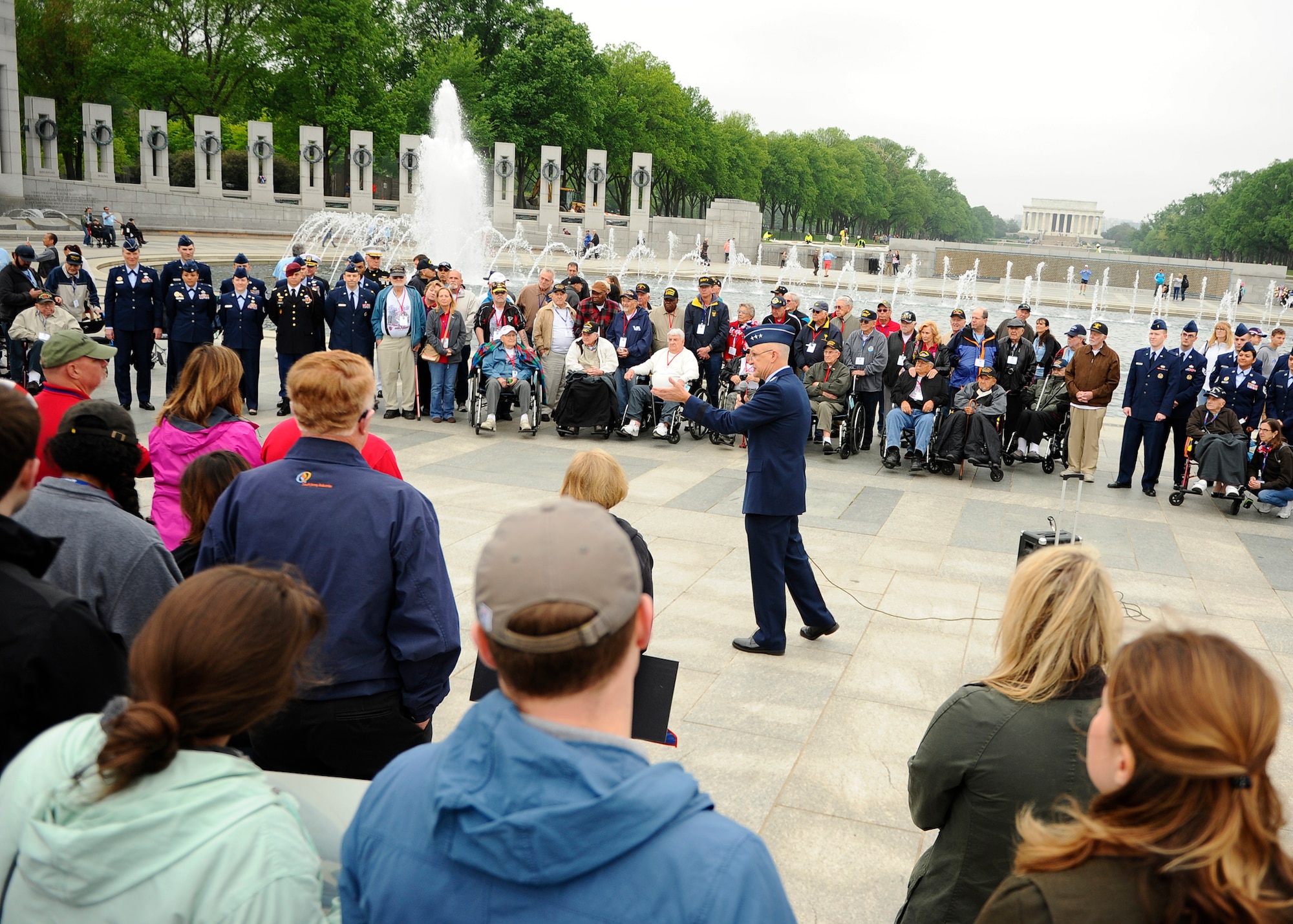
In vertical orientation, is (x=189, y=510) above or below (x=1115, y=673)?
below

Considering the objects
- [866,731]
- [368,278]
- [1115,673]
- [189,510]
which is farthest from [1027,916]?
[368,278]

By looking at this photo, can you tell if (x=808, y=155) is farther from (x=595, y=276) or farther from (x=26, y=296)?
(x=26, y=296)

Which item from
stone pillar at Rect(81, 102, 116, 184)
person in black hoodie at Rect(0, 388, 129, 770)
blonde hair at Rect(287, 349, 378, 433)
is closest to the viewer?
person in black hoodie at Rect(0, 388, 129, 770)

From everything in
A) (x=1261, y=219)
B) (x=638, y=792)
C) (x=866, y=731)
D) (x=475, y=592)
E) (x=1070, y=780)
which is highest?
(x=1261, y=219)

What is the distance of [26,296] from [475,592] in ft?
46.9

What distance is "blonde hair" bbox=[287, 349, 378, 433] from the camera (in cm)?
327

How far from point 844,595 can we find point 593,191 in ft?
177

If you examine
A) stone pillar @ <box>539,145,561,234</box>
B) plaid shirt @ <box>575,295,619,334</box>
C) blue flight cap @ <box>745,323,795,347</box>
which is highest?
stone pillar @ <box>539,145,561,234</box>

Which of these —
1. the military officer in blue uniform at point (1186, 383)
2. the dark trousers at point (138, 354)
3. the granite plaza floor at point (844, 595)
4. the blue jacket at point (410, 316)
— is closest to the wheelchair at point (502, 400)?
the granite plaza floor at point (844, 595)

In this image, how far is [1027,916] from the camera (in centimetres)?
170

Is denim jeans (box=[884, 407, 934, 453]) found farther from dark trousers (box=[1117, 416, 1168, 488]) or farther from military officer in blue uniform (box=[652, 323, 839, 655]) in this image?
military officer in blue uniform (box=[652, 323, 839, 655])

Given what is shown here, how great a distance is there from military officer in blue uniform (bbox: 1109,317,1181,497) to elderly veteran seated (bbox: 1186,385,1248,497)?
35 centimetres

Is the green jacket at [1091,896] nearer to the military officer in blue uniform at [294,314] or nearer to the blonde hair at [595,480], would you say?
the blonde hair at [595,480]


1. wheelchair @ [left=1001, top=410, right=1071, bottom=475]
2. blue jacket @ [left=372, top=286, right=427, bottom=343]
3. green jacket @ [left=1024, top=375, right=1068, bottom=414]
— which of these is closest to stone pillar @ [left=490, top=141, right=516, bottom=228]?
blue jacket @ [left=372, top=286, right=427, bottom=343]
